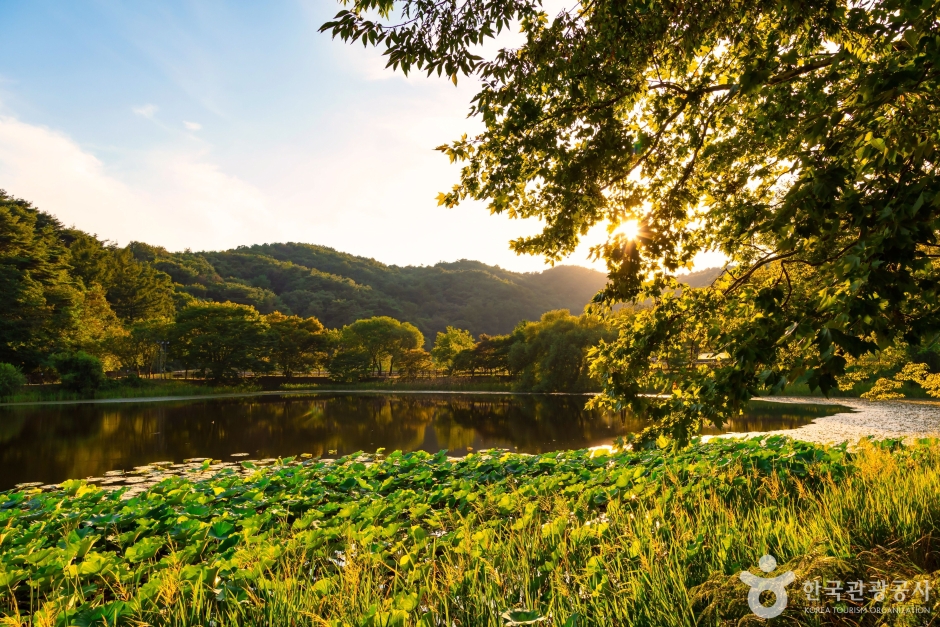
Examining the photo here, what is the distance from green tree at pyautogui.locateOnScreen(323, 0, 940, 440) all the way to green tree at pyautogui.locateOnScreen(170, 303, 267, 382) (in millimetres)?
45886

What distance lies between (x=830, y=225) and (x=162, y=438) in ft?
63.6

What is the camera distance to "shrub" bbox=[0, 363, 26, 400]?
2859 cm

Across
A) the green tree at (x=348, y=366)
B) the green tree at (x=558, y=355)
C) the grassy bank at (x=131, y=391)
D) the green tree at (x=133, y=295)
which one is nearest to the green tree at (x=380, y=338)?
the green tree at (x=348, y=366)

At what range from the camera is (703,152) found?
236 inches

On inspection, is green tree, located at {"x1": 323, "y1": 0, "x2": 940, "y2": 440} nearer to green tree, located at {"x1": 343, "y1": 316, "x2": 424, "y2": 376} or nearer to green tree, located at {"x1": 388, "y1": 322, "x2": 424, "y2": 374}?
green tree, located at {"x1": 343, "y1": 316, "x2": 424, "y2": 376}

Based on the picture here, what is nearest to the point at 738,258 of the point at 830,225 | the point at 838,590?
the point at 830,225

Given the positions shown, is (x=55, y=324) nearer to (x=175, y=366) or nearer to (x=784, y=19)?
(x=175, y=366)

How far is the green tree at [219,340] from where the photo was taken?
146 ft

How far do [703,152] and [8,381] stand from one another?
38.6m

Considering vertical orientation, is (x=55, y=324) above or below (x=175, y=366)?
above

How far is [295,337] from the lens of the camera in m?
51.9

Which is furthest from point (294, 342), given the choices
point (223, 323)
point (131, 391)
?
point (131, 391)

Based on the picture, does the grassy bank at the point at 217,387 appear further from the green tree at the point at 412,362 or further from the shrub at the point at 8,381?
the green tree at the point at 412,362

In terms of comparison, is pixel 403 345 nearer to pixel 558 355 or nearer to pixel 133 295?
pixel 558 355
